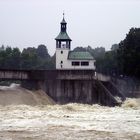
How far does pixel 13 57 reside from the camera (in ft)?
295

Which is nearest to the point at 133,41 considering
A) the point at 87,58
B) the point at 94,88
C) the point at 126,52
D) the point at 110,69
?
the point at 126,52

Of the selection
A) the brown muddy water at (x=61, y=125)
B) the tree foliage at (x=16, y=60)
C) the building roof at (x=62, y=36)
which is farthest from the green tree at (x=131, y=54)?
the brown muddy water at (x=61, y=125)

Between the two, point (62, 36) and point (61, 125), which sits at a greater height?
point (62, 36)

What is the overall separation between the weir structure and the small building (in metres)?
29.5

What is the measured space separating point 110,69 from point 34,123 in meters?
61.3

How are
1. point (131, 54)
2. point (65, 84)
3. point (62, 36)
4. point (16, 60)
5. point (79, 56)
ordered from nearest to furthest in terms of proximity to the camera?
point (65, 84)
point (131, 54)
point (79, 56)
point (62, 36)
point (16, 60)

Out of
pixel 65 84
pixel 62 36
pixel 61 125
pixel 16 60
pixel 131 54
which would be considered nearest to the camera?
pixel 61 125

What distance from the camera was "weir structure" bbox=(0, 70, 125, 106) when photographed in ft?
135

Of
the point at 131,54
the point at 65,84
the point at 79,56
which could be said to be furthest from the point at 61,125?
the point at 79,56

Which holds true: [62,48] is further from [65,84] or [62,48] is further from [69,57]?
[65,84]

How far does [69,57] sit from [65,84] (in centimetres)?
3145

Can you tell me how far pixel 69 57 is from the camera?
73000 millimetres

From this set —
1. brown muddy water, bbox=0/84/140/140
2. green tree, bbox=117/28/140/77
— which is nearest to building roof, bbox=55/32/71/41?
green tree, bbox=117/28/140/77

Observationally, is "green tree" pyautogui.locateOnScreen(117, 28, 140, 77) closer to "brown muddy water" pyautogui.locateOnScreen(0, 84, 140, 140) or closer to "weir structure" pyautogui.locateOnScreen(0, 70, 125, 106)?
"weir structure" pyautogui.locateOnScreen(0, 70, 125, 106)
